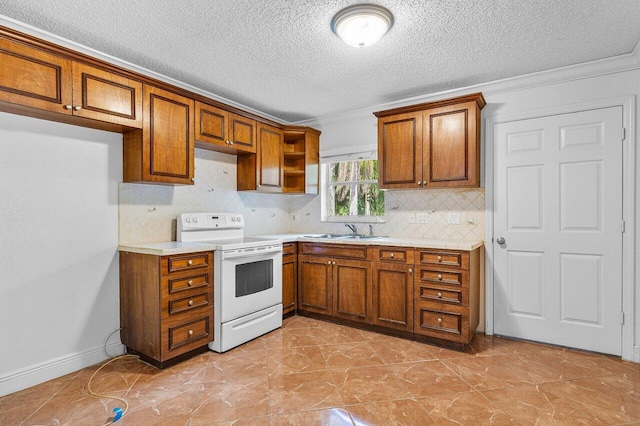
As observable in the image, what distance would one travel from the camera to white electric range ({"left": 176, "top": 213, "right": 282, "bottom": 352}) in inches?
114

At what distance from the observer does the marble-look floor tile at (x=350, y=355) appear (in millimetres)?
2652

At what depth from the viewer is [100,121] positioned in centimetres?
244

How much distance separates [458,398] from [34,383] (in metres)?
2.90

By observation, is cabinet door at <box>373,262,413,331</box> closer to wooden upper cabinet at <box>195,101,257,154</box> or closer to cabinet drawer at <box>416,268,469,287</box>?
cabinet drawer at <box>416,268,469,287</box>

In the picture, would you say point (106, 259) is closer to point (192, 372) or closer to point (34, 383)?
point (34, 383)

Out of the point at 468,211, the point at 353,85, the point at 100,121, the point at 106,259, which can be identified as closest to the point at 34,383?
the point at 106,259

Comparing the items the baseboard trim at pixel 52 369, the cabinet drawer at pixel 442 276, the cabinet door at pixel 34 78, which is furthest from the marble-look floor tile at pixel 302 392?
the cabinet door at pixel 34 78

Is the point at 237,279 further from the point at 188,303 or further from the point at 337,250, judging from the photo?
the point at 337,250

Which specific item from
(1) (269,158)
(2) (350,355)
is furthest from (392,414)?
(1) (269,158)

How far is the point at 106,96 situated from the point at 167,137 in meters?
0.52

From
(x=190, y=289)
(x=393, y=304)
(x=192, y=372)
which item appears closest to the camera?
(x=192, y=372)

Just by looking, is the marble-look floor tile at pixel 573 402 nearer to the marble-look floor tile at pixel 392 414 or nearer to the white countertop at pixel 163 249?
the marble-look floor tile at pixel 392 414

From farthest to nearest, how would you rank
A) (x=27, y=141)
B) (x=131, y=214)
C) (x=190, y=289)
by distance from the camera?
(x=131, y=214), (x=190, y=289), (x=27, y=141)

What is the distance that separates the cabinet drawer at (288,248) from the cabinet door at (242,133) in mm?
1102
